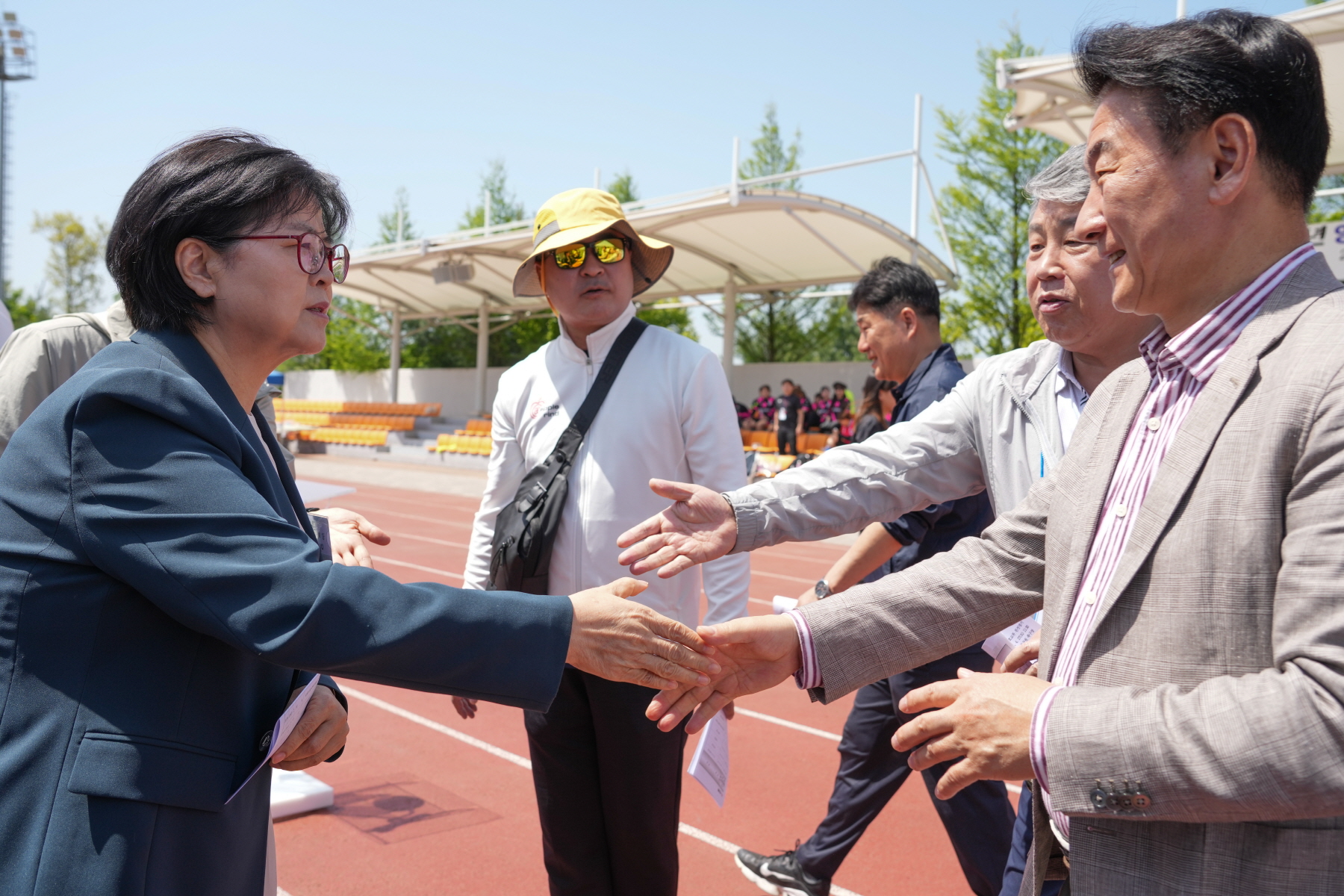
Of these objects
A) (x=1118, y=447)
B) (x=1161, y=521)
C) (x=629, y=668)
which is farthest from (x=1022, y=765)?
(x=629, y=668)

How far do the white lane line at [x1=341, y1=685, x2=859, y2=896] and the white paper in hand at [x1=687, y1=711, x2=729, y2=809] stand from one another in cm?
136

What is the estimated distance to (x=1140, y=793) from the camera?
4.43 feet

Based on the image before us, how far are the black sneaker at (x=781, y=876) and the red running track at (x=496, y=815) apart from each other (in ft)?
0.20

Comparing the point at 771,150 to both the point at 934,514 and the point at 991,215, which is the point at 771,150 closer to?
the point at 991,215

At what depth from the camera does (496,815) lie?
14.7 ft

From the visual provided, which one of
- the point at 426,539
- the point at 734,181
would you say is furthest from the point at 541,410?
the point at 734,181

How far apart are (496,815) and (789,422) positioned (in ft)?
58.2

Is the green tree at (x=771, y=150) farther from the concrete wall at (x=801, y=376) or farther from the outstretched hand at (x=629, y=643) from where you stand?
the outstretched hand at (x=629, y=643)

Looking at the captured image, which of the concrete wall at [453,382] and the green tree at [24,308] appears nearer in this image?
the concrete wall at [453,382]

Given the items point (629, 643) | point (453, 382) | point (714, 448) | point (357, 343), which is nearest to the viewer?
point (629, 643)

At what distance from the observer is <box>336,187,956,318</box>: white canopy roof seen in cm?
1853

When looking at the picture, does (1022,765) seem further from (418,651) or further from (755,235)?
(755,235)

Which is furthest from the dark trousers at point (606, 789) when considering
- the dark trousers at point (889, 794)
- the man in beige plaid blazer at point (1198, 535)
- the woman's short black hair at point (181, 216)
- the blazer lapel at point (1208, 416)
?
the blazer lapel at point (1208, 416)

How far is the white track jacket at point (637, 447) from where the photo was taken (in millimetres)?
3084
